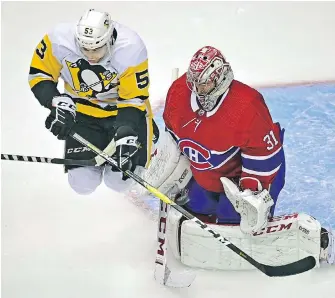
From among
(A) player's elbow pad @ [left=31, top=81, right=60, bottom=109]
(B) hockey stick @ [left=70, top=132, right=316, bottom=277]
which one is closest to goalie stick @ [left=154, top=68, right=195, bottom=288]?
(B) hockey stick @ [left=70, top=132, right=316, bottom=277]

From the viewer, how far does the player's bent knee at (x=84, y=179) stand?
398cm

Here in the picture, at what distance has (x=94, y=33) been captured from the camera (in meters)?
3.45

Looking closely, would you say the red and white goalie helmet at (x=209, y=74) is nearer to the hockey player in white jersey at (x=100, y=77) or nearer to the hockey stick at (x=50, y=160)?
the hockey player in white jersey at (x=100, y=77)

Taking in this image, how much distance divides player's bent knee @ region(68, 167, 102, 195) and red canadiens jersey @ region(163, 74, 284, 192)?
529 mm

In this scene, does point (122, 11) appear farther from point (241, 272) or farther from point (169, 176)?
point (241, 272)

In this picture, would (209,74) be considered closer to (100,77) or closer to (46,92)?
(100,77)

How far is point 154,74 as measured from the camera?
4.87m

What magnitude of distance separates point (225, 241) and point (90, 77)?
2.85 ft

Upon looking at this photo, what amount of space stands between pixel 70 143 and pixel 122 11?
1.41 m

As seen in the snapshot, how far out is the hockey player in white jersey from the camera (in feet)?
11.6

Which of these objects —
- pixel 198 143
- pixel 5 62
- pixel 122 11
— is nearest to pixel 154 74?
pixel 122 11

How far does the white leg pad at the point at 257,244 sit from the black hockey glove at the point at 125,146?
367 mm

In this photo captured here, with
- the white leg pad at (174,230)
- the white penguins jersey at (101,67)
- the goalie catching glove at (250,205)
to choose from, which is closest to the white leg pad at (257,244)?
the white leg pad at (174,230)

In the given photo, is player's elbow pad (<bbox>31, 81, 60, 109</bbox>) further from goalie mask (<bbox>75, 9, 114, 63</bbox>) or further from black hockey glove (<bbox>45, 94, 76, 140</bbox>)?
goalie mask (<bbox>75, 9, 114, 63</bbox>)
